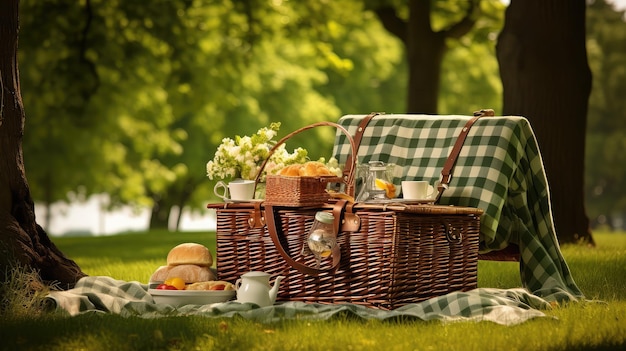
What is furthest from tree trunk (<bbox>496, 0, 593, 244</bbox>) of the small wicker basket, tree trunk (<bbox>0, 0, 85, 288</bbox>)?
tree trunk (<bbox>0, 0, 85, 288</bbox>)

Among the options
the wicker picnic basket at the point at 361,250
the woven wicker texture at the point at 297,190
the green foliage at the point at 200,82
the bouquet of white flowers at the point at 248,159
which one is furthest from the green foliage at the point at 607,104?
the woven wicker texture at the point at 297,190

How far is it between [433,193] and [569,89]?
164 inches

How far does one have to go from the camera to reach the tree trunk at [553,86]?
10.1 metres

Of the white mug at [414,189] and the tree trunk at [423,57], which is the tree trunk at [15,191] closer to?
the white mug at [414,189]

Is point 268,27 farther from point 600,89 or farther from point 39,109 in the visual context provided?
point 600,89

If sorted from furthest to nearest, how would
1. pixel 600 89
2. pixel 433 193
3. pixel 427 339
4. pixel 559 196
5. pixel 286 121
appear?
pixel 600 89 < pixel 286 121 < pixel 559 196 < pixel 433 193 < pixel 427 339

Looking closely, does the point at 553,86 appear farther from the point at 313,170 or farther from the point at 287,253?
the point at 287,253

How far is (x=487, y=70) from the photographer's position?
26938 mm

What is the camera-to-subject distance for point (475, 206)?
670 centimetres

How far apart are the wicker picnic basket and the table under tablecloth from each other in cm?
20

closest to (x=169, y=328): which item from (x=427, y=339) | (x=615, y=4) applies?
(x=427, y=339)

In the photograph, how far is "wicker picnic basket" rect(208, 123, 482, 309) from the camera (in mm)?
6008

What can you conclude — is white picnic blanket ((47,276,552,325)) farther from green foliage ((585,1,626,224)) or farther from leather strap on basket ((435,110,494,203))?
green foliage ((585,1,626,224))

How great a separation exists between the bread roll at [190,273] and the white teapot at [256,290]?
23.3 inches
